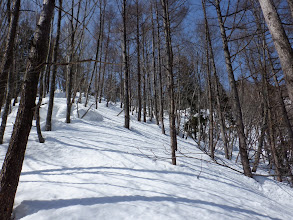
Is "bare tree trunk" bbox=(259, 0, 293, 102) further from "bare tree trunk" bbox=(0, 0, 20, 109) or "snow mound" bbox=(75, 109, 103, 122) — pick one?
"snow mound" bbox=(75, 109, 103, 122)

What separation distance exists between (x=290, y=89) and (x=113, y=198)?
287 cm

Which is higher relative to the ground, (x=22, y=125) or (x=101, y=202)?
(x=22, y=125)

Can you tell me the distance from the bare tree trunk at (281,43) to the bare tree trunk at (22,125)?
3.15 metres

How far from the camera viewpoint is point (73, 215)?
176 centimetres

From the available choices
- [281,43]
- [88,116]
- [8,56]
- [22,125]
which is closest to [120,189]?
[22,125]

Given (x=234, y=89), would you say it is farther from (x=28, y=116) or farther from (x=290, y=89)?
(x=28, y=116)

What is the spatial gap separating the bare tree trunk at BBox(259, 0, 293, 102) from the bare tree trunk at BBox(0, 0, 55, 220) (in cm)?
315

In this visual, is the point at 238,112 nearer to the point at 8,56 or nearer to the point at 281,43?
the point at 281,43

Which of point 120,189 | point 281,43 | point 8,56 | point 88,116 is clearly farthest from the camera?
point 88,116

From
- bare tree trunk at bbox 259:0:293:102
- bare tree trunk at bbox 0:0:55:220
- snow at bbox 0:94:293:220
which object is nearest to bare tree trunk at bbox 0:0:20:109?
snow at bbox 0:94:293:220

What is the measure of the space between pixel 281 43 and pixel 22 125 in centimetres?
359

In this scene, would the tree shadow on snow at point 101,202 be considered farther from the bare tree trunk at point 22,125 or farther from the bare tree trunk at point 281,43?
the bare tree trunk at point 281,43

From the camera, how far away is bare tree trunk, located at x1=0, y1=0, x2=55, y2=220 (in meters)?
1.74

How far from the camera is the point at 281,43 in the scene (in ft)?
7.47
